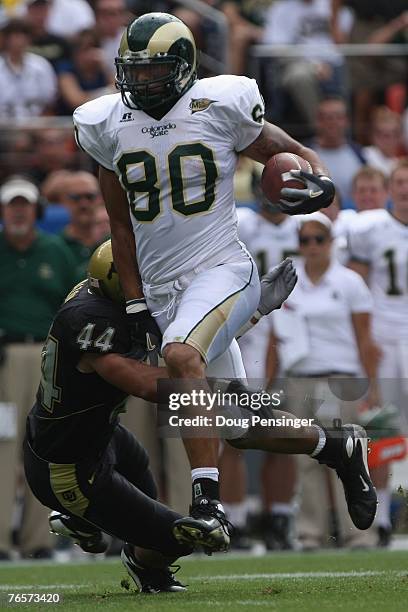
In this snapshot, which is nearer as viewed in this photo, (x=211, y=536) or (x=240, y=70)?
(x=211, y=536)

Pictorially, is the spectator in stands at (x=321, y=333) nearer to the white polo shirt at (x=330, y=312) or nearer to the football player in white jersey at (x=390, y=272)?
the white polo shirt at (x=330, y=312)

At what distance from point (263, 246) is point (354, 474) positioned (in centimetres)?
364

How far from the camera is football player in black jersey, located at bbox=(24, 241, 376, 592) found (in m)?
5.64

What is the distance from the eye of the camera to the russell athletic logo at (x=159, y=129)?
578 cm

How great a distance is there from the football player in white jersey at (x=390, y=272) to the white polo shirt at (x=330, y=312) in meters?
0.27

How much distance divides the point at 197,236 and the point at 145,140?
0.44 meters

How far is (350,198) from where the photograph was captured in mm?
10742

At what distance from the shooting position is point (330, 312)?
9.08 metres

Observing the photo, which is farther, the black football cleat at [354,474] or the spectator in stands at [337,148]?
the spectator in stands at [337,148]

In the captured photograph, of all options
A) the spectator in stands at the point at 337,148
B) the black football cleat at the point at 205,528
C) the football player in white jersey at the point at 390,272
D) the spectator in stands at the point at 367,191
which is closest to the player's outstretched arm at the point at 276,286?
the black football cleat at the point at 205,528

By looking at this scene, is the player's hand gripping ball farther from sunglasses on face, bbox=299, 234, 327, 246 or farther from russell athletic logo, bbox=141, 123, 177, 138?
sunglasses on face, bbox=299, 234, 327, 246

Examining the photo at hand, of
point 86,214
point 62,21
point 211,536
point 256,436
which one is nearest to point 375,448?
point 256,436

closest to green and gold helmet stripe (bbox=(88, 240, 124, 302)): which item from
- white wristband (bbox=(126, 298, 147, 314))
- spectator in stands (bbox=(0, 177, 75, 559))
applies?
white wristband (bbox=(126, 298, 147, 314))

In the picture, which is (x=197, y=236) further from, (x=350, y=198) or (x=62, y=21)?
(x=62, y=21)
